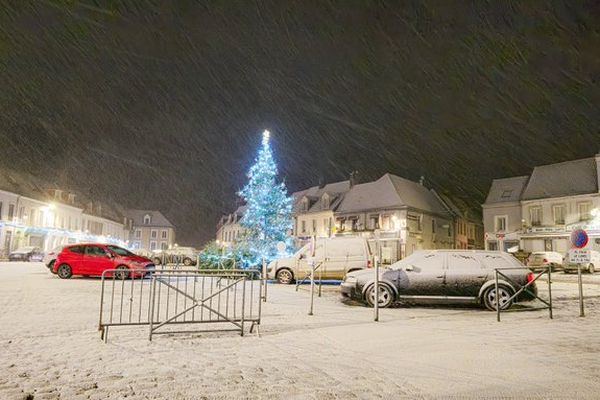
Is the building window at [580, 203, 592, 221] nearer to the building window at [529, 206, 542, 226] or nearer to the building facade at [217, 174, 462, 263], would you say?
the building window at [529, 206, 542, 226]

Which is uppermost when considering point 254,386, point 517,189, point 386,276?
point 517,189

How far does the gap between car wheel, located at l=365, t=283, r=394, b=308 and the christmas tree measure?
17451 mm

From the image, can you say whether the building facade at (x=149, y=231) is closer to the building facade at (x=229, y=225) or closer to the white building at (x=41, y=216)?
the building facade at (x=229, y=225)

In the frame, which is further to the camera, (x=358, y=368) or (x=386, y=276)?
(x=386, y=276)

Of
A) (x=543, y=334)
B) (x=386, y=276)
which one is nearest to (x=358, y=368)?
(x=543, y=334)

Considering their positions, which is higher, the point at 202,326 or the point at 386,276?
the point at 386,276

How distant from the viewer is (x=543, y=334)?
8430mm

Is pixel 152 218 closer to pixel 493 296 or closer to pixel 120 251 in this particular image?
pixel 120 251

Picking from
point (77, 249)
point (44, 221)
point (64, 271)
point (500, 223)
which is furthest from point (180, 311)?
point (44, 221)

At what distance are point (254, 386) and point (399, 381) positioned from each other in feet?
5.42

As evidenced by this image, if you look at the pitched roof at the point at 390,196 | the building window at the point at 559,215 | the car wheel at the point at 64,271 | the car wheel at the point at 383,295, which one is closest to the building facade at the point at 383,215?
the pitched roof at the point at 390,196

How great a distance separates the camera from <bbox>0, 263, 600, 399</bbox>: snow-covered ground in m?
4.78

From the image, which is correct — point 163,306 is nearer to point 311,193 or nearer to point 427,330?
point 427,330

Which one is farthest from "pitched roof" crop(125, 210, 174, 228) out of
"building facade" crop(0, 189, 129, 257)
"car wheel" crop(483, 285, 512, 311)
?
"car wheel" crop(483, 285, 512, 311)
